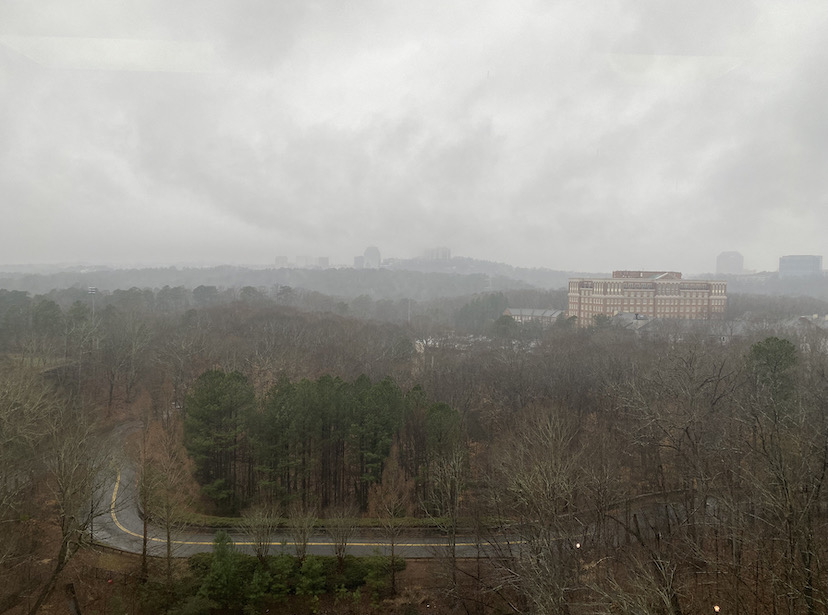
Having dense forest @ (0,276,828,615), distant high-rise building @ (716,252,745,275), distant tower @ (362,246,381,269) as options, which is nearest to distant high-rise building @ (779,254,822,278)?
distant high-rise building @ (716,252,745,275)

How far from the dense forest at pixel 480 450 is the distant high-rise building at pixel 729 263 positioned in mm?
54716

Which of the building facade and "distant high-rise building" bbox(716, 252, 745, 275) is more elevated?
"distant high-rise building" bbox(716, 252, 745, 275)

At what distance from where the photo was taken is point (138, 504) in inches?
530

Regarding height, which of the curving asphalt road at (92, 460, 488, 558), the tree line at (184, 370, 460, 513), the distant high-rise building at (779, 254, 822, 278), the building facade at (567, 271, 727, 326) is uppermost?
the distant high-rise building at (779, 254, 822, 278)

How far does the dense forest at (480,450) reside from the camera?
9.21 m

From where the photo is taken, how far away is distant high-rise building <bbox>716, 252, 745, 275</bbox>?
8056cm

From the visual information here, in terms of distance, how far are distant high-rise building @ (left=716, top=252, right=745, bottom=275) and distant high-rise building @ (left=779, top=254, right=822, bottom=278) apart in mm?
10835

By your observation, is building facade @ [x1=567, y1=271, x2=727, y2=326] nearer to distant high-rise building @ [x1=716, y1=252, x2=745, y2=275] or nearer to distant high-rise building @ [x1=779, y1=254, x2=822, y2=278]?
distant high-rise building @ [x1=716, y1=252, x2=745, y2=275]

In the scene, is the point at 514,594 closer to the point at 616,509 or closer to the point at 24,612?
the point at 616,509

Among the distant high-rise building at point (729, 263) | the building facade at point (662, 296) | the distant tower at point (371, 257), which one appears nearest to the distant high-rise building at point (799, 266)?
the distant high-rise building at point (729, 263)

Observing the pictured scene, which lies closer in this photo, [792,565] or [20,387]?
[792,565]

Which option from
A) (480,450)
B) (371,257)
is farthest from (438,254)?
(480,450)

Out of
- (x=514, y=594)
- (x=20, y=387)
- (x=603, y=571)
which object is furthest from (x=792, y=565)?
(x=20, y=387)

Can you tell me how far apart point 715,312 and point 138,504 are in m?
58.6
